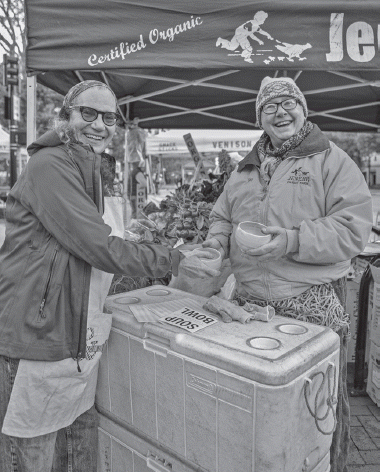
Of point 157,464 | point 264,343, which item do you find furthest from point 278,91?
point 157,464

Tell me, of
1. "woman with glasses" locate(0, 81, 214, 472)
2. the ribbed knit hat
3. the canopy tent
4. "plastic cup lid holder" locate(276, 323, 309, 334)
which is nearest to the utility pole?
the canopy tent

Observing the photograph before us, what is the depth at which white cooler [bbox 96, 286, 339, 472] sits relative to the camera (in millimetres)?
1304

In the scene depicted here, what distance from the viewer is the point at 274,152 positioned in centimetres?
198

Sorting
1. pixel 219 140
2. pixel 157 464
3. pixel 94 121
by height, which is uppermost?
pixel 219 140

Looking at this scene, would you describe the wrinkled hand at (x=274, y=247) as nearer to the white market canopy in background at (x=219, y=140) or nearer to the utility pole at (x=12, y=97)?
the white market canopy in background at (x=219, y=140)

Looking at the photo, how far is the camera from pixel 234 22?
2.62 meters

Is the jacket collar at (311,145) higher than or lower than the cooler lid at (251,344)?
higher

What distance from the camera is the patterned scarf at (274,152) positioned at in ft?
6.27

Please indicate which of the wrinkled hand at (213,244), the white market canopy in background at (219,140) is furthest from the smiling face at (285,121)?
the white market canopy in background at (219,140)

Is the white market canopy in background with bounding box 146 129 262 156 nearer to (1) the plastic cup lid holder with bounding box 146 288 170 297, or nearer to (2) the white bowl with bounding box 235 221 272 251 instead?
(1) the plastic cup lid holder with bounding box 146 288 170 297

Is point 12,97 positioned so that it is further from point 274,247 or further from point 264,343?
point 264,343

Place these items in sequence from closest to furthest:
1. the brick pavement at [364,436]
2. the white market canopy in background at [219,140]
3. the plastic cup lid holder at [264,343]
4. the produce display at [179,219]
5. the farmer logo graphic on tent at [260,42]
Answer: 1. the plastic cup lid holder at [264,343]
2. the brick pavement at [364,436]
3. the farmer logo graphic on tent at [260,42]
4. the produce display at [179,219]
5. the white market canopy in background at [219,140]

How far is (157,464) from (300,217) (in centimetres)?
114

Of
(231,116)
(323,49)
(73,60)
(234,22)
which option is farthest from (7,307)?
(231,116)
